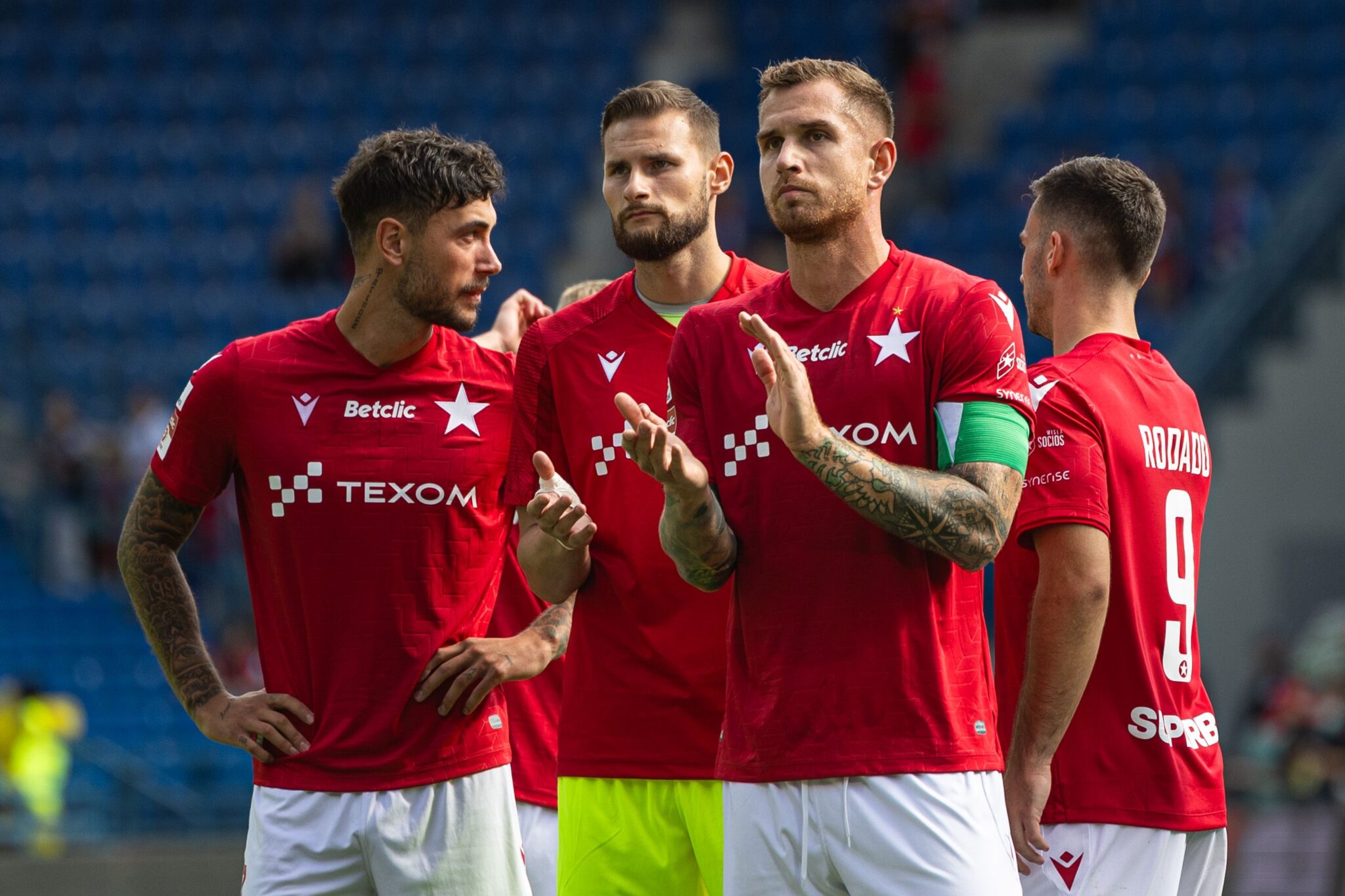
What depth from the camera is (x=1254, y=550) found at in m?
15.3

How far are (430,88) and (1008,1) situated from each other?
7.15 m

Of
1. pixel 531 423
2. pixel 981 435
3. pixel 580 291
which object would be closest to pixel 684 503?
pixel 981 435

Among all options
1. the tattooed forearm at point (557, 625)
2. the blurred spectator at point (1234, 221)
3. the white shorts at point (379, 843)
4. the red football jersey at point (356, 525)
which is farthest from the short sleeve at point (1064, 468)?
the blurred spectator at point (1234, 221)

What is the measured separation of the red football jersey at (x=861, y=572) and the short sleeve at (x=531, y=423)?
0.85 m

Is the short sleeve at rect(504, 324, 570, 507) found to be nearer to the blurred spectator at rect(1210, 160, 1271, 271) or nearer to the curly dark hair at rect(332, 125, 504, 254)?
the curly dark hair at rect(332, 125, 504, 254)

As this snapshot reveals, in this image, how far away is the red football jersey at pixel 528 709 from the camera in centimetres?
591

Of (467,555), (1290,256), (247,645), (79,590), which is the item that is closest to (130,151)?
(79,590)

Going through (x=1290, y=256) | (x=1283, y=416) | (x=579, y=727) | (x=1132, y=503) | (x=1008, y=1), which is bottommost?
(x=579, y=727)

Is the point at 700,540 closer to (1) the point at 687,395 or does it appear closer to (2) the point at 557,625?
(1) the point at 687,395

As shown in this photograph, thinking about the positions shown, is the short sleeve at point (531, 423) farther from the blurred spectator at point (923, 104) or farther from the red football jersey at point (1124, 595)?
the blurred spectator at point (923, 104)

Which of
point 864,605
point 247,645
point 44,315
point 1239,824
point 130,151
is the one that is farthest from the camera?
point 130,151

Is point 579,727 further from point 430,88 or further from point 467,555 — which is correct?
point 430,88

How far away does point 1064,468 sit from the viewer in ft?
14.7

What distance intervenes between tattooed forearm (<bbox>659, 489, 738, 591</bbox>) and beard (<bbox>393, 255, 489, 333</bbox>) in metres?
1.16
